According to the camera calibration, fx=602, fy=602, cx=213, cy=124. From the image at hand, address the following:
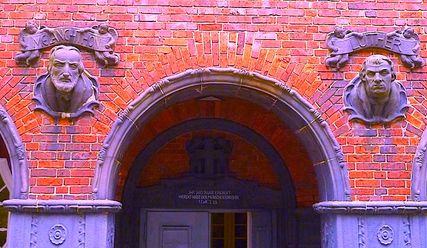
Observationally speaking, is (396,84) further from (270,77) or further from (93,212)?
(93,212)

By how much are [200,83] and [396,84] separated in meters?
1.82

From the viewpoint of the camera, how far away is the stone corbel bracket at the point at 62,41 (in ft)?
18.1

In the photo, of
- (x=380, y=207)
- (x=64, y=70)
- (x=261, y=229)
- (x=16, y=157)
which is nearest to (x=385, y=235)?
(x=380, y=207)

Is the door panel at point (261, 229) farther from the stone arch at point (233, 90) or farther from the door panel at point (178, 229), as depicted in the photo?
the stone arch at point (233, 90)

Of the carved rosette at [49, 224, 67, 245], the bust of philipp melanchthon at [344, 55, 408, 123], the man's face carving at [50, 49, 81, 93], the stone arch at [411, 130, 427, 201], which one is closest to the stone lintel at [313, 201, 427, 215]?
the stone arch at [411, 130, 427, 201]

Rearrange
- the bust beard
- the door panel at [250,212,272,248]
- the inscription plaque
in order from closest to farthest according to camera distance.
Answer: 1. the bust beard
2. the inscription plaque
3. the door panel at [250,212,272,248]

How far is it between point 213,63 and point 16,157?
197 centimetres

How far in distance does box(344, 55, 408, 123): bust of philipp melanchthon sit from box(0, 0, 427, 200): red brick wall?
85mm

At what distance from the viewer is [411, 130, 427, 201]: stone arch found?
546 centimetres

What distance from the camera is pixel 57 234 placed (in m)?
5.23

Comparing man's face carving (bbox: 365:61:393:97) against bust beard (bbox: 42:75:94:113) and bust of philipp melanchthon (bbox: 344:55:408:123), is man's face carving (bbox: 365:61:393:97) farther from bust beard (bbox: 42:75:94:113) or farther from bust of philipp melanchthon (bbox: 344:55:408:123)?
bust beard (bbox: 42:75:94:113)

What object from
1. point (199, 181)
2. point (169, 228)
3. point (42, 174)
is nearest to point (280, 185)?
point (199, 181)

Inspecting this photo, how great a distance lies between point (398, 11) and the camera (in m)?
5.82

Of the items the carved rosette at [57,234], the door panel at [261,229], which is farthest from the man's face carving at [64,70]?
the door panel at [261,229]
